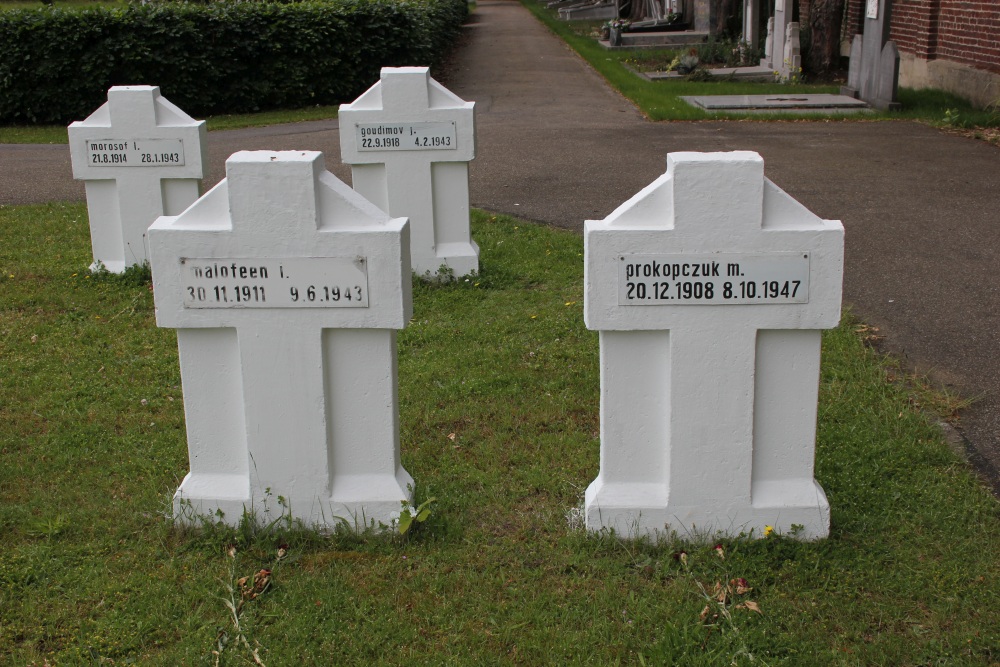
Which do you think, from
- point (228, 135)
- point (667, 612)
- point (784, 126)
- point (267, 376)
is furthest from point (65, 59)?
point (667, 612)

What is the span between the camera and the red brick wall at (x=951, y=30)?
1434 cm

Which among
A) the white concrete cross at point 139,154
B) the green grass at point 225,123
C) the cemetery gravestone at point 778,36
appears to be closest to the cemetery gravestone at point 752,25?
the cemetery gravestone at point 778,36

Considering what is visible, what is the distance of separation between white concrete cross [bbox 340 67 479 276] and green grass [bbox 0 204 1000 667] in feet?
6.25

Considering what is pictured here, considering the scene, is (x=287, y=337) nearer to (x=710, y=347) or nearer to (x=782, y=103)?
(x=710, y=347)

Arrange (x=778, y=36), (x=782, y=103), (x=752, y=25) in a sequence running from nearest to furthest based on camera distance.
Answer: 1. (x=782, y=103)
2. (x=778, y=36)
3. (x=752, y=25)

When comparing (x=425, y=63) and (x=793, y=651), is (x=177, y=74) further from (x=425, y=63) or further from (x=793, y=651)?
(x=793, y=651)

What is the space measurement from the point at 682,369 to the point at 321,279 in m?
1.30

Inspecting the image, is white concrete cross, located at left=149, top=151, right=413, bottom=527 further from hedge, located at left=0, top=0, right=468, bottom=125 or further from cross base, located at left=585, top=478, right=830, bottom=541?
hedge, located at left=0, top=0, right=468, bottom=125

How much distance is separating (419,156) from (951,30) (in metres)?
11.4

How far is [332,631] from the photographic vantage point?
11.5ft

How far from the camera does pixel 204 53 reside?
16.7 metres

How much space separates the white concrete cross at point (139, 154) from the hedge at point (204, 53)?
9540mm

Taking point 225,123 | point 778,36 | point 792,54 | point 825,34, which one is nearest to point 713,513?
point 225,123

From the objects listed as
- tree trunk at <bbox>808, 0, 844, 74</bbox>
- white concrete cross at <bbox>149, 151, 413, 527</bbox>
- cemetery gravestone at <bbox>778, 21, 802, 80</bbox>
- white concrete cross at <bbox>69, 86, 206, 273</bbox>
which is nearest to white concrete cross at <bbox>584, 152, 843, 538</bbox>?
white concrete cross at <bbox>149, 151, 413, 527</bbox>
